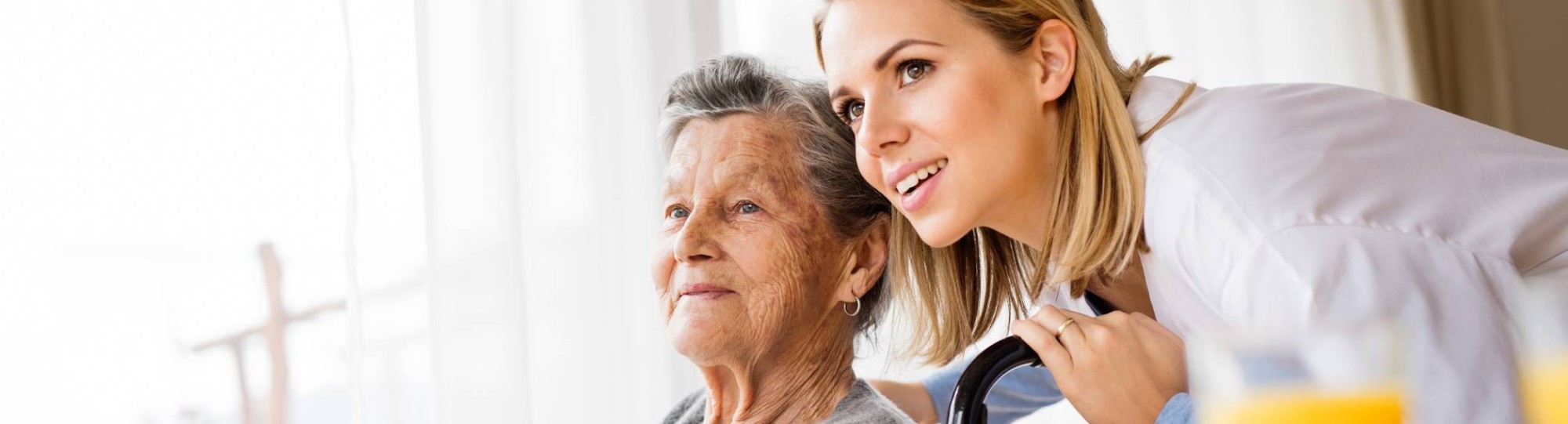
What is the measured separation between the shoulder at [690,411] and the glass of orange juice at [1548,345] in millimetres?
1153

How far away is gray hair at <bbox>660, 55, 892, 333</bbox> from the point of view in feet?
4.87

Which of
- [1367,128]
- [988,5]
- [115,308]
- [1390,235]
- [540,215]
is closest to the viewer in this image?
[1390,235]

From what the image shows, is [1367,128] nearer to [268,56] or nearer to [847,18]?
[847,18]

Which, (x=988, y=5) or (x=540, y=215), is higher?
(x=988, y=5)

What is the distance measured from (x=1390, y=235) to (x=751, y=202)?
70 centimetres

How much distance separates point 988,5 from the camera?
1.34 m

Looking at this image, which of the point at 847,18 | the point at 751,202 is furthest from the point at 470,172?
the point at 847,18

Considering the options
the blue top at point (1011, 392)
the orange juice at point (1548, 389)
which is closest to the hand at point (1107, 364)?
the orange juice at point (1548, 389)

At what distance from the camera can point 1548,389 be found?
51cm

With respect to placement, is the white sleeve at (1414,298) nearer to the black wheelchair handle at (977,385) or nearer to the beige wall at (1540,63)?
the black wheelchair handle at (977,385)

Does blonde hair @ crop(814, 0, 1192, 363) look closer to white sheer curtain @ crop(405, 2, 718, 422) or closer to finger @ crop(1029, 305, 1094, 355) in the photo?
finger @ crop(1029, 305, 1094, 355)

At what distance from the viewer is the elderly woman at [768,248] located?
1.44m

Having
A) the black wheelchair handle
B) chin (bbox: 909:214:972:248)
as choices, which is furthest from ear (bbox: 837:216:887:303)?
the black wheelchair handle

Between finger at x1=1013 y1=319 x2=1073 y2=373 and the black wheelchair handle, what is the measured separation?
77 millimetres
